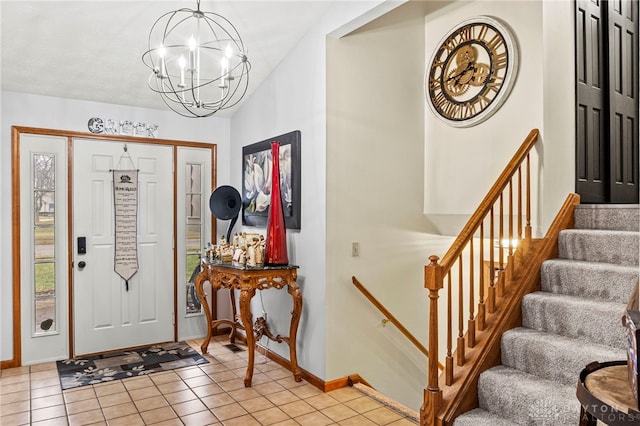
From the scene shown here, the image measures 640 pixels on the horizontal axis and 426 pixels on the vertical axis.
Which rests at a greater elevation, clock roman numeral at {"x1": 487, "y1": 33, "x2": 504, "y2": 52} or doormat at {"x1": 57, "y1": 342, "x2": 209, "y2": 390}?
clock roman numeral at {"x1": 487, "y1": 33, "x2": 504, "y2": 52}

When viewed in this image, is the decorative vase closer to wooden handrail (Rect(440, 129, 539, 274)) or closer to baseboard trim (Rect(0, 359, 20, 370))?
wooden handrail (Rect(440, 129, 539, 274))

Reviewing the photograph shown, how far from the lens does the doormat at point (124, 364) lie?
12.1 feet

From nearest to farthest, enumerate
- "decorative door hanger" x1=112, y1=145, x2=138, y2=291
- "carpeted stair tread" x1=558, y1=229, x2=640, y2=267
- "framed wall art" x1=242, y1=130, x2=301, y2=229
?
"carpeted stair tread" x1=558, y1=229, x2=640, y2=267, "framed wall art" x1=242, y1=130, x2=301, y2=229, "decorative door hanger" x1=112, y1=145, x2=138, y2=291

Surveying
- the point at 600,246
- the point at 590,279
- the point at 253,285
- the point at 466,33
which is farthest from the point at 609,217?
the point at 253,285

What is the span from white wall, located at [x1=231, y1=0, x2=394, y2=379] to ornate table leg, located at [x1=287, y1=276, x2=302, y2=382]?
104 millimetres

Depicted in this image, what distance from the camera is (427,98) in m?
4.13

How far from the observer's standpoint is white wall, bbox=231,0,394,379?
11.4 feet

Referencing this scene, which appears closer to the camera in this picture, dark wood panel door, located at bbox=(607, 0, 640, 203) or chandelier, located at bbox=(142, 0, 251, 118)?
chandelier, located at bbox=(142, 0, 251, 118)

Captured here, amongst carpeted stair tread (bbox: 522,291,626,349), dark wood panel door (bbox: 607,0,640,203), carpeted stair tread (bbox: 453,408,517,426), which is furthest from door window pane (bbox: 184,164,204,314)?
dark wood panel door (bbox: 607,0,640,203)

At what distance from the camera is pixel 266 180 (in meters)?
4.29

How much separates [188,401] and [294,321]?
96cm

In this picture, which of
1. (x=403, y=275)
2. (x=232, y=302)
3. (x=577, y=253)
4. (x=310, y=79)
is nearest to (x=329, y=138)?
(x=310, y=79)

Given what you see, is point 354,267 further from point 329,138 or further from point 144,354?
point 144,354

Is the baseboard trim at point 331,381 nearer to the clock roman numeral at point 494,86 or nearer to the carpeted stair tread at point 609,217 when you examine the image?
the carpeted stair tread at point 609,217
